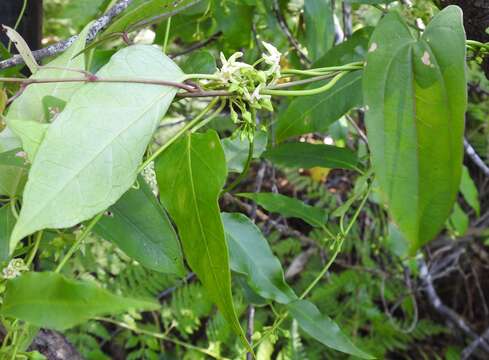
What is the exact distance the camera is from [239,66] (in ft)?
1.95

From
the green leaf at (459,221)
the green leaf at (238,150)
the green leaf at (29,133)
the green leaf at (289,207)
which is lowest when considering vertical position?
the green leaf at (459,221)

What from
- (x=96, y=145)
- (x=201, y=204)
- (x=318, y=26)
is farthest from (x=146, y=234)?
(x=318, y=26)

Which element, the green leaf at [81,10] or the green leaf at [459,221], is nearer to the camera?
the green leaf at [81,10]

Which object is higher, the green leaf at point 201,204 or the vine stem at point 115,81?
the vine stem at point 115,81

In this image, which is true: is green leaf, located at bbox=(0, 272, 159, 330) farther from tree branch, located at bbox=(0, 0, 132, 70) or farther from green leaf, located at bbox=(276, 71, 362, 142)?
green leaf, located at bbox=(276, 71, 362, 142)

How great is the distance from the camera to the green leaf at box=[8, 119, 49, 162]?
0.50m

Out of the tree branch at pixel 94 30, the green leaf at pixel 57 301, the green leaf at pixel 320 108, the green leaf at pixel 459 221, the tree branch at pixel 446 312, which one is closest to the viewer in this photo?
the green leaf at pixel 57 301

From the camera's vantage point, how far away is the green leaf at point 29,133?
1.64ft

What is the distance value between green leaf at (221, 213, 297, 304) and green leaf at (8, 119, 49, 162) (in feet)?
1.44

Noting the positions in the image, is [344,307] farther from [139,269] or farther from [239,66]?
[239,66]

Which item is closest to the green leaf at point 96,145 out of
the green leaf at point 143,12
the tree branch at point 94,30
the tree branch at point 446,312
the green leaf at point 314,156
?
the green leaf at point 143,12

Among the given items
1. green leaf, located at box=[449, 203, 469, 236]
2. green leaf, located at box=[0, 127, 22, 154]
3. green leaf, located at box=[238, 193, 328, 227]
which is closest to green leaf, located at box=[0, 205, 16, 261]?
green leaf, located at box=[0, 127, 22, 154]

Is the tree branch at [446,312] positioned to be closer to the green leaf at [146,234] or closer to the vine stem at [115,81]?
the green leaf at [146,234]

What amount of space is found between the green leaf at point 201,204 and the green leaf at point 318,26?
0.61 meters
